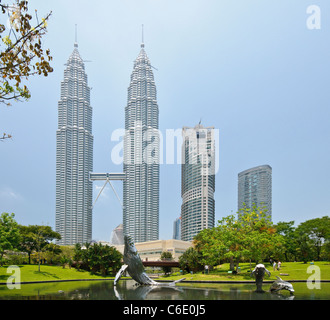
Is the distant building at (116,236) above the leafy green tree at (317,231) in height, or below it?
below

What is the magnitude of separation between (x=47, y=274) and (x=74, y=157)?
77360mm

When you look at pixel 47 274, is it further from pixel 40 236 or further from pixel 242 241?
pixel 242 241

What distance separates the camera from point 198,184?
10931 centimetres

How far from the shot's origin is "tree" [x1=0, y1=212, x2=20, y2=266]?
34037 mm

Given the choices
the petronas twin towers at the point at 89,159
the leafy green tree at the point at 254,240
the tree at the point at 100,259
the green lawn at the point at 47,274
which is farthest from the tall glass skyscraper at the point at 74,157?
the leafy green tree at the point at 254,240

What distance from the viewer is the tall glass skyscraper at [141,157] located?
364 ft

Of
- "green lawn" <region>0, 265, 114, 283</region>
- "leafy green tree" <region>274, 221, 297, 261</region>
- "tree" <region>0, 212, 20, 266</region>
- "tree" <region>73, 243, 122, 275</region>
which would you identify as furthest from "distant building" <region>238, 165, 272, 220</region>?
"tree" <region>0, 212, 20, 266</region>

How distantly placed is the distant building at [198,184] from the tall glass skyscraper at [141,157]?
10507 mm

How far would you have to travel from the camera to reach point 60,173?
4323 inches

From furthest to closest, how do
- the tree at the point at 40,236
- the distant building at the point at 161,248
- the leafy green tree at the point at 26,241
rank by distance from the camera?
1. the distant building at the point at 161,248
2. the leafy green tree at the point at 26,241
3. the tree at the point at 40,236

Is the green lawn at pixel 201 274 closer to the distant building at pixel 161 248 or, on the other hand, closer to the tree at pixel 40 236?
the tree at pixel 40 236

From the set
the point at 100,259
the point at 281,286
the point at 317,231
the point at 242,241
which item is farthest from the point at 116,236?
the point at 281,286
